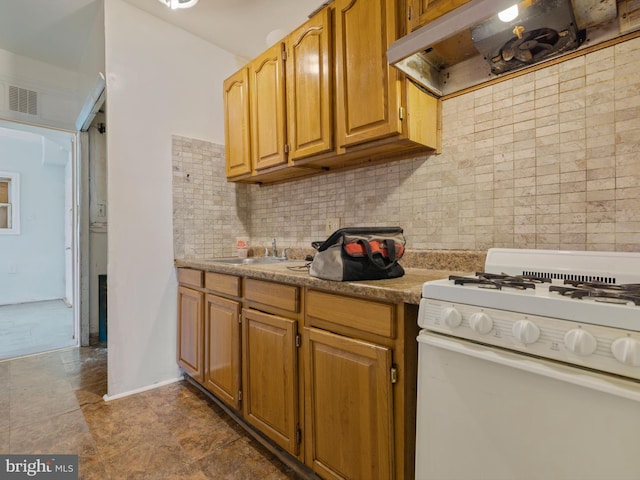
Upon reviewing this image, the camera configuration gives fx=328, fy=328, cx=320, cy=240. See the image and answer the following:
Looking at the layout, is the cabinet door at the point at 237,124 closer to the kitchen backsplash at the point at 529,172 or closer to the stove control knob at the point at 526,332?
the kitchen backsplash at the point at 529,172

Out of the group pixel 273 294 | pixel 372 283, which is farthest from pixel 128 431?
pixel 372 283

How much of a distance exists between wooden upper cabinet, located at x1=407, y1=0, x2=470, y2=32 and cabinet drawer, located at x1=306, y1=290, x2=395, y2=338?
1.03m

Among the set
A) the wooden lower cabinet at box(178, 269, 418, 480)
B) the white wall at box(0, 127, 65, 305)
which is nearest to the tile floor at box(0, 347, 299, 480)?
the wooden lower cabinet at box(178, 269, 418, 480)

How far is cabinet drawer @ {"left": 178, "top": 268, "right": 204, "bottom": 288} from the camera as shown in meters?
2.09

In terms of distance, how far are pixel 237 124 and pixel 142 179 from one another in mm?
745

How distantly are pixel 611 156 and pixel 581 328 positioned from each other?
0.82 meters

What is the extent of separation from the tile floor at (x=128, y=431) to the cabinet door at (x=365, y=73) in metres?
1.58

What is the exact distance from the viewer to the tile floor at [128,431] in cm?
146

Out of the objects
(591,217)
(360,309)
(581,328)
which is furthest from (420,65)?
(581,328)

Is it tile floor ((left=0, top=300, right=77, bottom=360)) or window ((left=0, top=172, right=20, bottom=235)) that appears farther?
window ((left=0, top=172, right=20, bottom=235))

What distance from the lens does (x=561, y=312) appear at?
0.70 m

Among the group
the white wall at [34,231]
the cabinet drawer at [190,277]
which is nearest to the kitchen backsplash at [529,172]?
the cabinet drawer at [190,277]

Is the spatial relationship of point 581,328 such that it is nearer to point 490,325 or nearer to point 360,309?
point 490,325

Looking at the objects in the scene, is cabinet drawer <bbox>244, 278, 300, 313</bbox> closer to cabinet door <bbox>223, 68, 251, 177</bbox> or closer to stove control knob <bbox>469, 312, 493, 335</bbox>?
stove control knob <bbox>469, 312, 493, 335</bbox>
